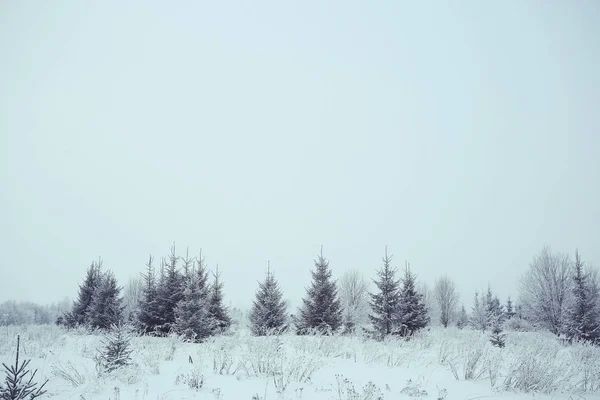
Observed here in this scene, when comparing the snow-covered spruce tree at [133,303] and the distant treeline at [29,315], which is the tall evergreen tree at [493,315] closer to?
the snow-covered spruce tree at [133,303]

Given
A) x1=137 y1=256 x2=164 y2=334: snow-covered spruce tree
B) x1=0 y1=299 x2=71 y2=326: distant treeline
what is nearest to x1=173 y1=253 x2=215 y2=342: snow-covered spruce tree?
x1=137 y1=256 x2=164 y2=334: snow-covered spruce tree

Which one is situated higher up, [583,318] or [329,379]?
[329,379]

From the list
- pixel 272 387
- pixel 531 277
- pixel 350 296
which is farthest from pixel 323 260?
pixel 531 277

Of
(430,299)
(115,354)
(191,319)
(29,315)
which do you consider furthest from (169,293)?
(29,315)

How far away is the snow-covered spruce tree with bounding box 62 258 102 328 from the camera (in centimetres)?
2802

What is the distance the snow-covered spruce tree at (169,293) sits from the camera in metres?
20.3

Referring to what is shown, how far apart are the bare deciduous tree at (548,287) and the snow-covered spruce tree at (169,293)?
109ft

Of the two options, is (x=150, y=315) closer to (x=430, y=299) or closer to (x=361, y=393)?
(x=361, y=393)

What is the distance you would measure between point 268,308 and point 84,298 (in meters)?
17.5

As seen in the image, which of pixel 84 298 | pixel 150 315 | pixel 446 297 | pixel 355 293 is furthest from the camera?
pixel 446 297

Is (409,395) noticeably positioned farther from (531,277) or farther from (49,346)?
(531,277)

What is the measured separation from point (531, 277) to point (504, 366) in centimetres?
4274

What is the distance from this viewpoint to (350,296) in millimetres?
50406

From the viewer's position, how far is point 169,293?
20.8m
